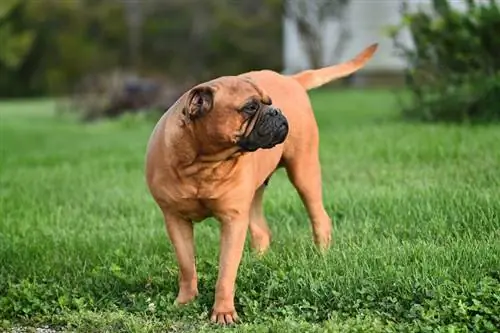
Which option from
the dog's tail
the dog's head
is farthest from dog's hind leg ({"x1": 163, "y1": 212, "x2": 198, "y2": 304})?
the dog's tail

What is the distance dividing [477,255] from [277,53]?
93.0 ft

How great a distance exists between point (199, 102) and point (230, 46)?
2893 cm

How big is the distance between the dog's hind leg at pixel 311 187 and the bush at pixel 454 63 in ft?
18.6

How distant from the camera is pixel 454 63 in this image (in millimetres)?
11625

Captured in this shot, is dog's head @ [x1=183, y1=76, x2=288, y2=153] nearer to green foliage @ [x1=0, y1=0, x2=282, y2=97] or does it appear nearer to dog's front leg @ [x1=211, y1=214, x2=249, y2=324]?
dog's front leg @ [x1=211, y1=214, x2=249, y2=324]

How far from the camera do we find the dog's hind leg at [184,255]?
465 cm

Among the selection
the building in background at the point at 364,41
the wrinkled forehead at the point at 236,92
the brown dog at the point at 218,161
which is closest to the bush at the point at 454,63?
the brown dog at the point at 218,161

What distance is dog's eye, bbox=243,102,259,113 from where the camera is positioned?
4188mm

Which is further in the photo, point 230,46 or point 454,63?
point 230,46

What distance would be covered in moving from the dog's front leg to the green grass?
0.09 m

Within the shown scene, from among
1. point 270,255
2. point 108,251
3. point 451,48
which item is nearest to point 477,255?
point 270,255

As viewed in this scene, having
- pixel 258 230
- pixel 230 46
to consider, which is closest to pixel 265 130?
pixel 258 230

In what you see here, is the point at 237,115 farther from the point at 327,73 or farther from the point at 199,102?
the point at 327,73

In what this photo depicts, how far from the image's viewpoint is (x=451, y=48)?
452 inches
